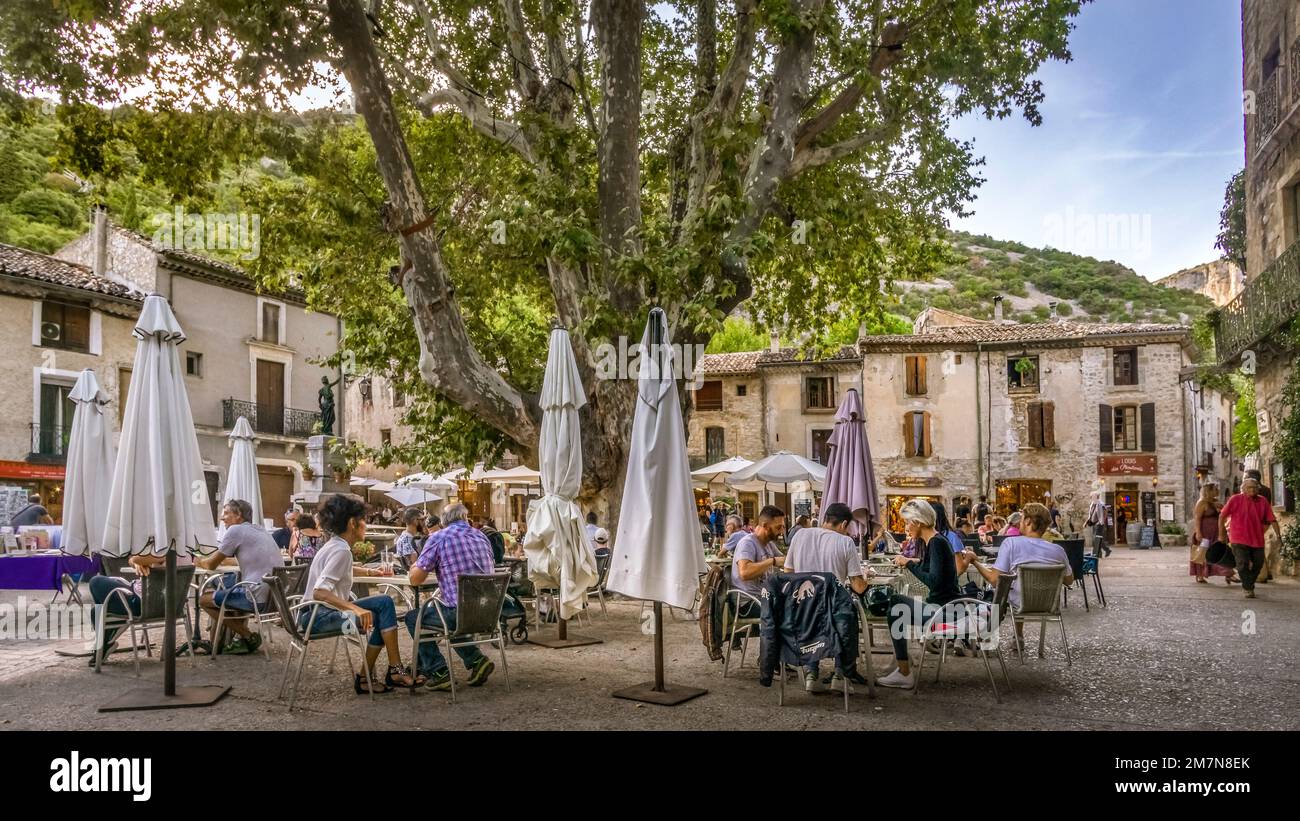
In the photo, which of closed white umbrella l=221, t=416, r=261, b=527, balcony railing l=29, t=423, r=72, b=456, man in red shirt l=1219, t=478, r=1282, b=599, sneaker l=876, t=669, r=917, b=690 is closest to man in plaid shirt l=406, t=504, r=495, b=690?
sneaker l=876, t=669, r=917, b=690

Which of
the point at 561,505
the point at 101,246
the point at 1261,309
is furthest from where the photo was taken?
the point at 101,246

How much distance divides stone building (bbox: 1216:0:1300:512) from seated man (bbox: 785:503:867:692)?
12.1 metres

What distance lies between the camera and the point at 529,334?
14945 millimetres

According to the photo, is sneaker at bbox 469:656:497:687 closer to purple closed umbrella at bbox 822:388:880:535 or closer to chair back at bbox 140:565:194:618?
chair back at bbox 140:565:194:618

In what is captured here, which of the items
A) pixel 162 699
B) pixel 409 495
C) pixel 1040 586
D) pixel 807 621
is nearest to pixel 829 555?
pixel 807 621

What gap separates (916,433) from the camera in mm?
38344

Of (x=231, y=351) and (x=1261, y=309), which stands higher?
(x=231, y=351)

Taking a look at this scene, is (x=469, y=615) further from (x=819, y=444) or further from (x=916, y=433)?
(x=916, y=433)

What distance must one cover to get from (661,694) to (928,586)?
210cm

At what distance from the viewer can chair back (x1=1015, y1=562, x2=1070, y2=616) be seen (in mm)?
7141

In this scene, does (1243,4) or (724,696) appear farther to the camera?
(1243,4)
